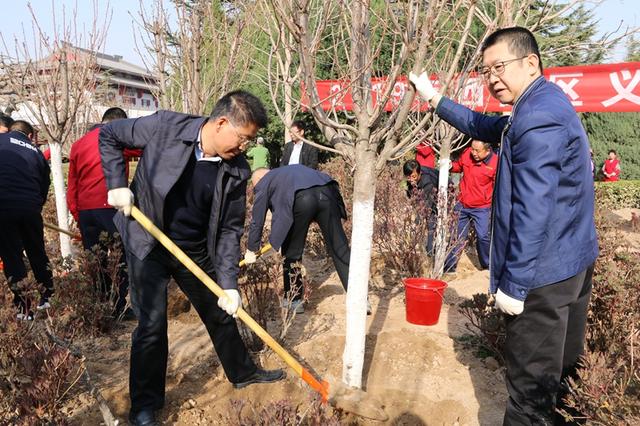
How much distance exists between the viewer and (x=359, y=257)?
2795mm

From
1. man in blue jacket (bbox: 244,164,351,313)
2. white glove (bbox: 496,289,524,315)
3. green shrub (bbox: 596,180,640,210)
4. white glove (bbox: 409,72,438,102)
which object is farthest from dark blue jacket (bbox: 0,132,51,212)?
green shrub (bbox: 596,180,640,210)

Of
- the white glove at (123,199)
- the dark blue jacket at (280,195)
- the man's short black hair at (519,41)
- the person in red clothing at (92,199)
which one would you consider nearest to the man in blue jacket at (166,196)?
the white glove at (123,199)

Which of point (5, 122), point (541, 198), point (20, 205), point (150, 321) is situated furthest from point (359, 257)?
point (5, 122)

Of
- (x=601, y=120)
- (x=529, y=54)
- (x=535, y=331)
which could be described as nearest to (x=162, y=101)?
(x=529, y=54)

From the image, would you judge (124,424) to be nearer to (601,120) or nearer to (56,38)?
(56,38)

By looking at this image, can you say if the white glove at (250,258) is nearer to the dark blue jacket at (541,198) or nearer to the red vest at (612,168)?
the dark blue jacket at (541,198)

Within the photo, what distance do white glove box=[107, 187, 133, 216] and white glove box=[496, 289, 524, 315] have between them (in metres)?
1.93

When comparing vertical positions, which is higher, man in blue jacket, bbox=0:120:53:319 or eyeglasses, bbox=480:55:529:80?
eyeglasses, bbox=480:55:529:80

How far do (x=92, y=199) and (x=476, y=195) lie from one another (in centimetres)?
410

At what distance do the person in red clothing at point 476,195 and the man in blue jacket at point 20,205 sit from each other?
424 centimetres

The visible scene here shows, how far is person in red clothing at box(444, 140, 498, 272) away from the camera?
18.6 ft

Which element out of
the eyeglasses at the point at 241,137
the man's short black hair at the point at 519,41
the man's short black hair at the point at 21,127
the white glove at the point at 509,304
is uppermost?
the man's short black hair at the point at 519,41

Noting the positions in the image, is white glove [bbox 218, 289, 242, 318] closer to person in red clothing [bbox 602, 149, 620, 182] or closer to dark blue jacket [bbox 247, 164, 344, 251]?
dark blue jacket [bbox 247, 164, 344, 251]

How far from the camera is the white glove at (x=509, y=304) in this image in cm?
211
